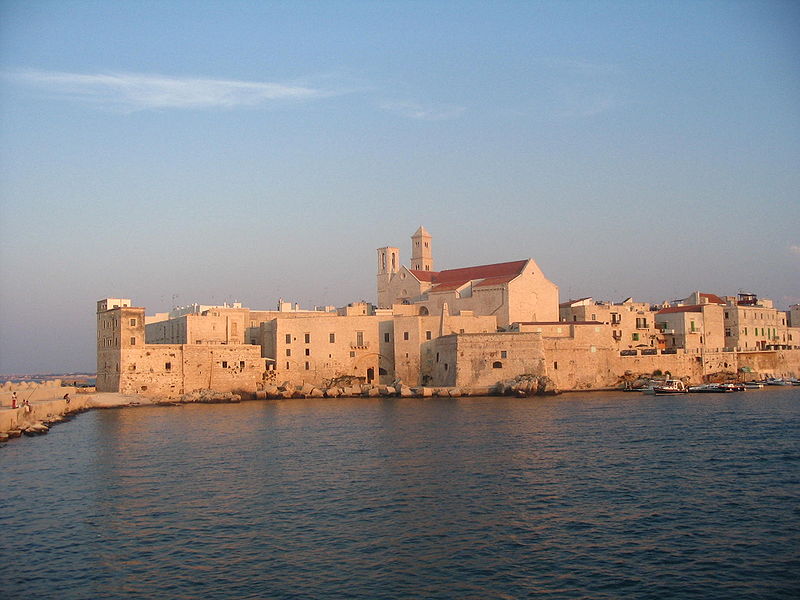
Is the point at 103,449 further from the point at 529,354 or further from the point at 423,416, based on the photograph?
the point at 529,354

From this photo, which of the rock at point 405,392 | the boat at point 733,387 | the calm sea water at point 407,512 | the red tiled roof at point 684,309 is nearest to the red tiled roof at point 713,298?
the red tiled roof at point 684,309

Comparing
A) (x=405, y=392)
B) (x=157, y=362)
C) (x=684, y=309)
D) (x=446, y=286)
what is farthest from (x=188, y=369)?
(x=684, y=309)

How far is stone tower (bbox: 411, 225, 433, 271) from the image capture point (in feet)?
231

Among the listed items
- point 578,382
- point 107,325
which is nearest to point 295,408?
point 107,325

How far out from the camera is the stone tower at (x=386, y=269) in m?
64.6

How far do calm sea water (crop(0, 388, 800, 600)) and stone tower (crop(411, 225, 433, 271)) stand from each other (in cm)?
4036

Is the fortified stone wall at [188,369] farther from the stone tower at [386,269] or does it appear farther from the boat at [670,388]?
the boat at [670,388]

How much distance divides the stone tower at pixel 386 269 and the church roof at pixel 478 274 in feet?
9.99

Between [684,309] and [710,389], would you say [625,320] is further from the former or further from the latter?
[710,389]

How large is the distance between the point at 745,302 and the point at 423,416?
45316mm

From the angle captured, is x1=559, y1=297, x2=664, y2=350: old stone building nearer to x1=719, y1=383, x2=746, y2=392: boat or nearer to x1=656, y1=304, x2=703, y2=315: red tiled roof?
Result: x1=656, y1=304, x2=703, y2=315: red tiled roof

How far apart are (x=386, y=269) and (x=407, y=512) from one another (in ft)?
162

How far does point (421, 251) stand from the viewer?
70438 mm

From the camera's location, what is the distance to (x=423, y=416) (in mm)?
35094
